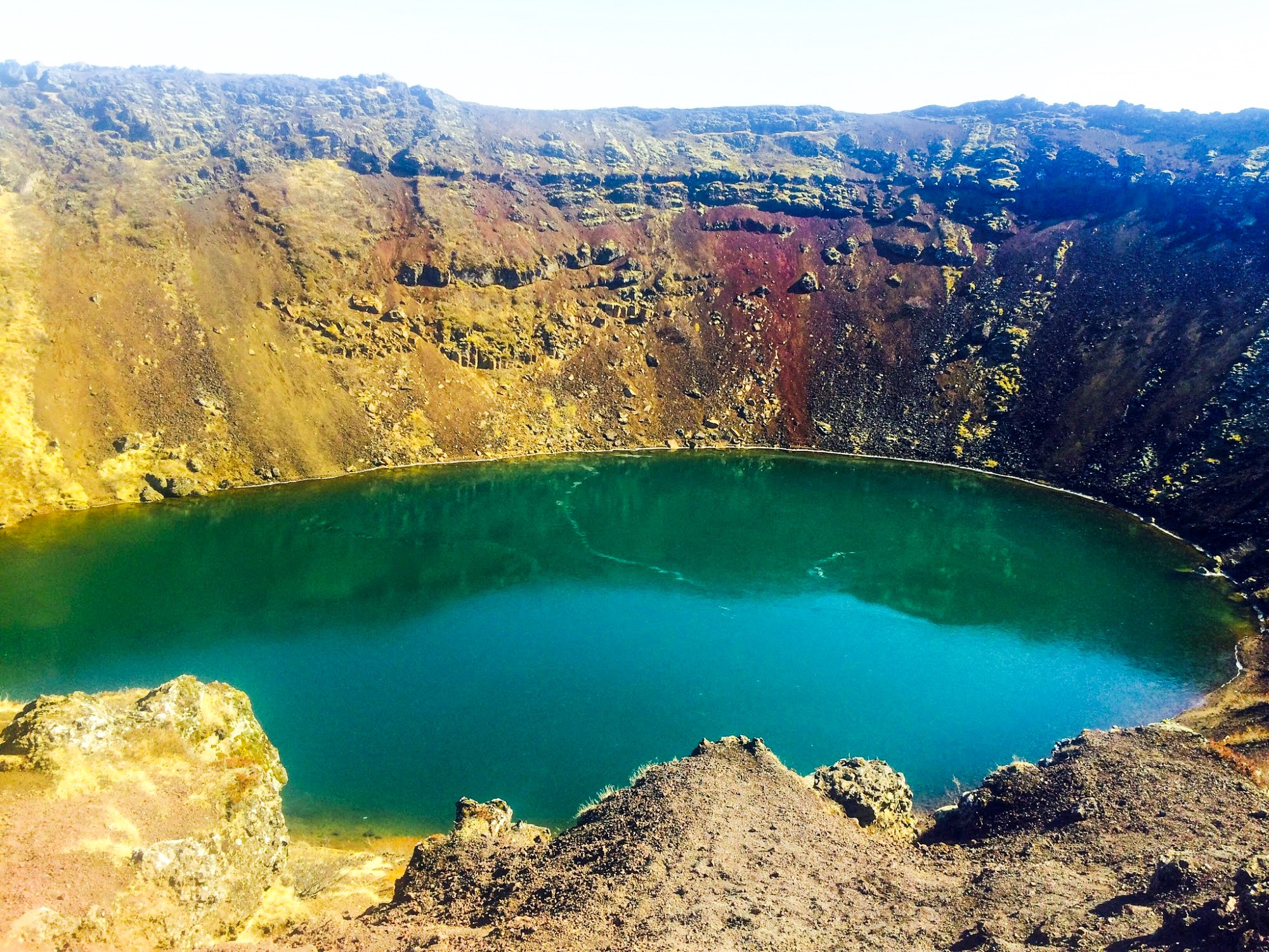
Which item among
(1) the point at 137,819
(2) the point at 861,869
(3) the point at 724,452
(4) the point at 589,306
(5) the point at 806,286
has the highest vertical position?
(5) the point at 806,286

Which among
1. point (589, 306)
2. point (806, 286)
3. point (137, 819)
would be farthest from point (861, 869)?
point (806, 286)

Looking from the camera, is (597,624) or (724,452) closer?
(597,624)

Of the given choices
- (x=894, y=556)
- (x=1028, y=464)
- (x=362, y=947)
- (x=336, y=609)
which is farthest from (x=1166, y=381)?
(x=362, y=947)

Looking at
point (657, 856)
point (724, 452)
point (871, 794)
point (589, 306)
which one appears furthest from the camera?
point (589, 306)

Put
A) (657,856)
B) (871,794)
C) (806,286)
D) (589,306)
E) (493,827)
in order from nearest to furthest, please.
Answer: (657,856) < (493,827) < (871,794) < (589,306) < (806,286)

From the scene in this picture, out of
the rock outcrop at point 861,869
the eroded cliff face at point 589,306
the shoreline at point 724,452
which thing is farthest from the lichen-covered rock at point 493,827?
the eroded cliff face at point 589,306

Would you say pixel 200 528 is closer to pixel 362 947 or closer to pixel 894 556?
pixel 362 947

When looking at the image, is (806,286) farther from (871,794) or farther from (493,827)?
(493,827)
